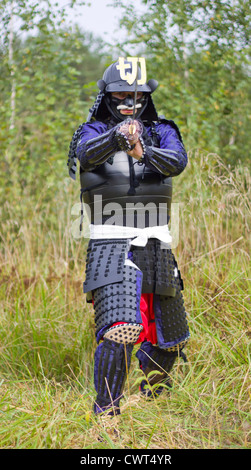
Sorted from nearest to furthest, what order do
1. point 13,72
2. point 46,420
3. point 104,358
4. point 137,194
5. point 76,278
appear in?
point 46,420, point 104,358, point 137,194, point 76,278, point 13,72

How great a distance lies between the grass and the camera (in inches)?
86.1

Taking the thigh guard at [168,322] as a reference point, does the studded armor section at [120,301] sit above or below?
above

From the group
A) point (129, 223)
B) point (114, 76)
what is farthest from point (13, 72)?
point (129, 223)

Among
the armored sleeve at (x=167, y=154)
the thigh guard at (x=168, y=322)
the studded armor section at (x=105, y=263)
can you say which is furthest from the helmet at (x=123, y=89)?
the thigh guard at (x=168, y=322)

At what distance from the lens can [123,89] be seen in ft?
8.57

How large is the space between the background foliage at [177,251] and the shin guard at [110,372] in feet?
0.26

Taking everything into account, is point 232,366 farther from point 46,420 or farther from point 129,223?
point 46,420

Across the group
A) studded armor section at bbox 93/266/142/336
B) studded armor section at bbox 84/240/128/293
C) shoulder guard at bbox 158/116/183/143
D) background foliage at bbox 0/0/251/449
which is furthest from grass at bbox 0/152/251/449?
shoulder guard at bbox 158/116/183/143

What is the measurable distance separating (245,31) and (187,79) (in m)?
0.89

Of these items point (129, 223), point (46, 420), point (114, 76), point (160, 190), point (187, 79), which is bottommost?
point (46, 420)

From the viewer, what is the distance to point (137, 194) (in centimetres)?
262

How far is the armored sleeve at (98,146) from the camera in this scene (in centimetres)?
236

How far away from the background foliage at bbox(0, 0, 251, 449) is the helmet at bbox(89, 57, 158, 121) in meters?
1.03

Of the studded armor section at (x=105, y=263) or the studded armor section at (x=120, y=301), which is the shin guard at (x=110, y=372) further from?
the studded armor section at (x=105, y=263)
